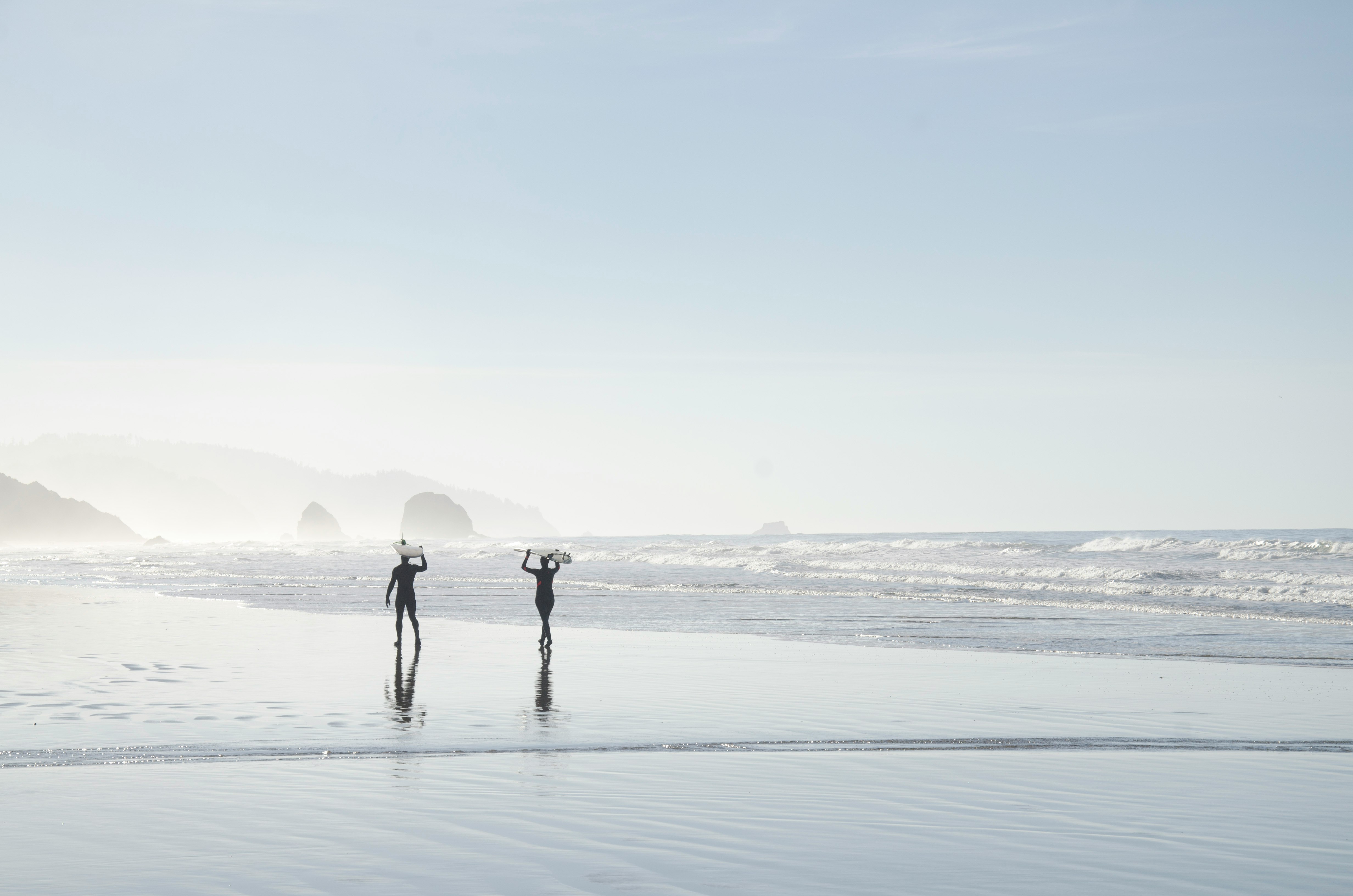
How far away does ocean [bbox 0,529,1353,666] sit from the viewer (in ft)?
71.0

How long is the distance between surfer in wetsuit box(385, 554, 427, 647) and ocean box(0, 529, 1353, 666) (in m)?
5.20

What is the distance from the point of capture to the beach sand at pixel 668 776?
239 inches

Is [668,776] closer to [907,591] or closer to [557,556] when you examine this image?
[557,556]

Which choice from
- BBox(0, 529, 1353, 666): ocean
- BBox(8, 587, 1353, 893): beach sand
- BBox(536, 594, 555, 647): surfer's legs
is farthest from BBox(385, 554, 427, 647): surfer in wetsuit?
BBox(0, 529, 1353, 666): ocean

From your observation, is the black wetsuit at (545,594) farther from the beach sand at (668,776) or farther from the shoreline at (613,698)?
the beach sand at (668,776)

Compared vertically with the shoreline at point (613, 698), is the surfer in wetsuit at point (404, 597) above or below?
above

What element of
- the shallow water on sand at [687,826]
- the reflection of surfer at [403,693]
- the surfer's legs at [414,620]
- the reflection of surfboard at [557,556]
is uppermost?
the reflection of surfboard at [557,556]

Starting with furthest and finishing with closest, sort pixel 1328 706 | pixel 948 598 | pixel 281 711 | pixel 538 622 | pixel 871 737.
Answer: pixel 948 598
pixel 538 622
pixel 1328 706
pixel 281 711
pixel 871 737

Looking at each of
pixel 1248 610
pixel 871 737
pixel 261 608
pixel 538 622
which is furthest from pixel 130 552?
pixel 871 737

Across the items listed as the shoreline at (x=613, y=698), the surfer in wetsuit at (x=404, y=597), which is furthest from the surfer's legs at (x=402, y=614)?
the shoreline at (x=613, y=698)

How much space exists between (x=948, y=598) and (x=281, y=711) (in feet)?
75.4

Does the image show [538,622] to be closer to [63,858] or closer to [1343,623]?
[1343,623]

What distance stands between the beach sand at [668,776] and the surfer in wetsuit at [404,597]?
1.99 m

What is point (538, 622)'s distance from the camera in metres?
25.4
